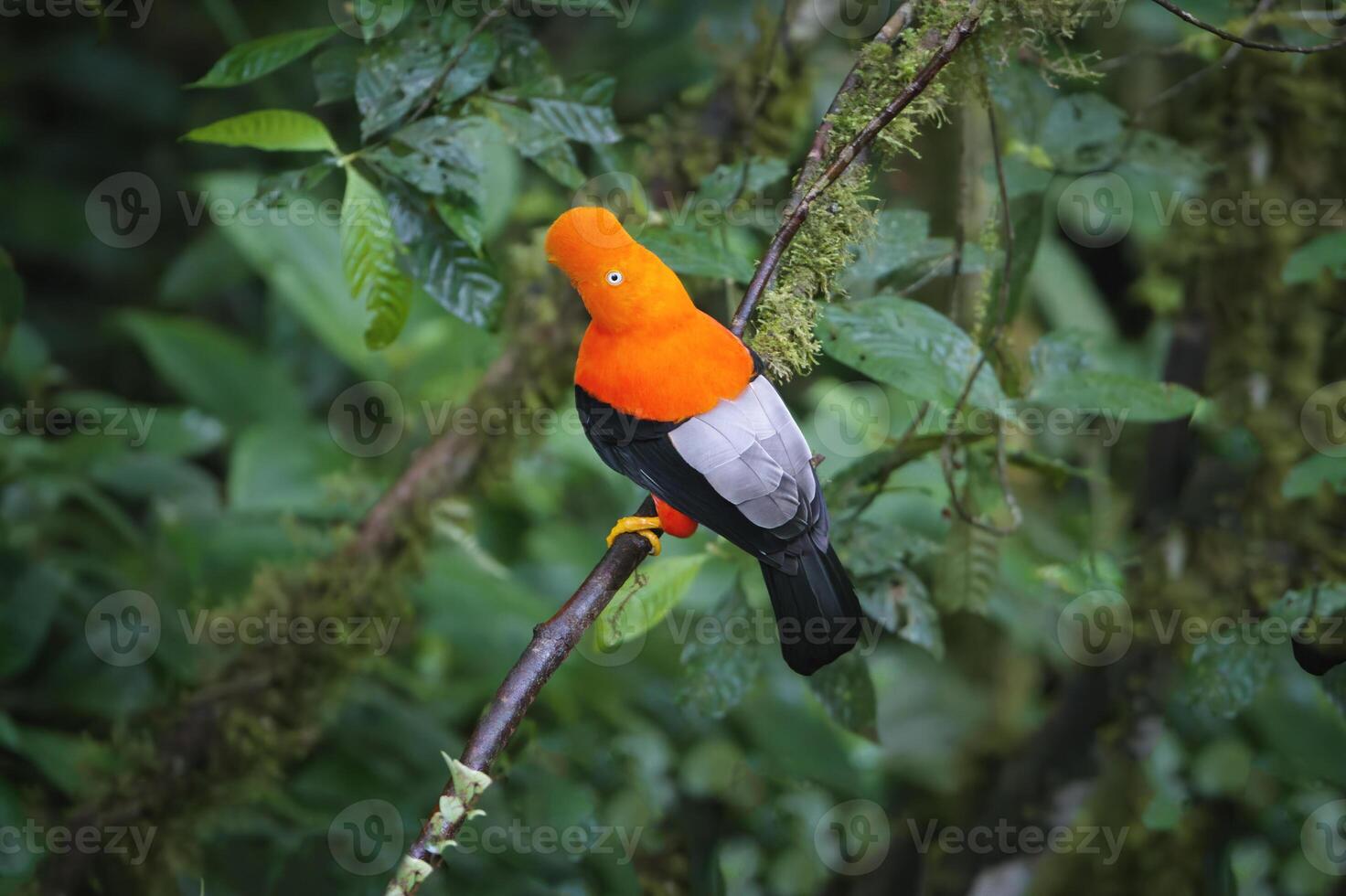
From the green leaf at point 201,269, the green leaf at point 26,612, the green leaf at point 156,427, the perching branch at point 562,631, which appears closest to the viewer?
the perching branch at point 562,631

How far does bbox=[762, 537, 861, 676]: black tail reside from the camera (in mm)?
1247

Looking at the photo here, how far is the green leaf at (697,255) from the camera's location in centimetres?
152

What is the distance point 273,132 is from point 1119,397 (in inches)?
50.9

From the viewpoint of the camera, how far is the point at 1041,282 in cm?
365

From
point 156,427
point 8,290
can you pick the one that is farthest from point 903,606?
point 156,427

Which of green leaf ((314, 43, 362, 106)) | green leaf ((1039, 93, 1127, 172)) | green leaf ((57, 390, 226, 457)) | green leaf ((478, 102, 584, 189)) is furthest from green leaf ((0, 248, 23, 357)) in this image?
green leaf ((1039, 93, 1127, 172))

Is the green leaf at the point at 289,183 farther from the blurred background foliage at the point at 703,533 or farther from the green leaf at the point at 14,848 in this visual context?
the green leaf at the point at 14,848

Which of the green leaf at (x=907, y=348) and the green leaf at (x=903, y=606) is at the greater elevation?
the green leaf at (x=907, y=348)

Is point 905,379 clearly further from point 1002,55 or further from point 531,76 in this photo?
point 531,76

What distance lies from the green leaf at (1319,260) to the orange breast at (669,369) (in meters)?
1.04

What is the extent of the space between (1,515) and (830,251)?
2160 mm

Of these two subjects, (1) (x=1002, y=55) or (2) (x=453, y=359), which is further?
(2) (x=453, y=359)

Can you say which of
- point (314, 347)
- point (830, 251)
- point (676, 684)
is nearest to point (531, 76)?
point (830, 251)

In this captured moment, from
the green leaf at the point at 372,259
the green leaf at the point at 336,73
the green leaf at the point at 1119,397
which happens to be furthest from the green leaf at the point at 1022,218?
the green leaf at the point at 336,73
